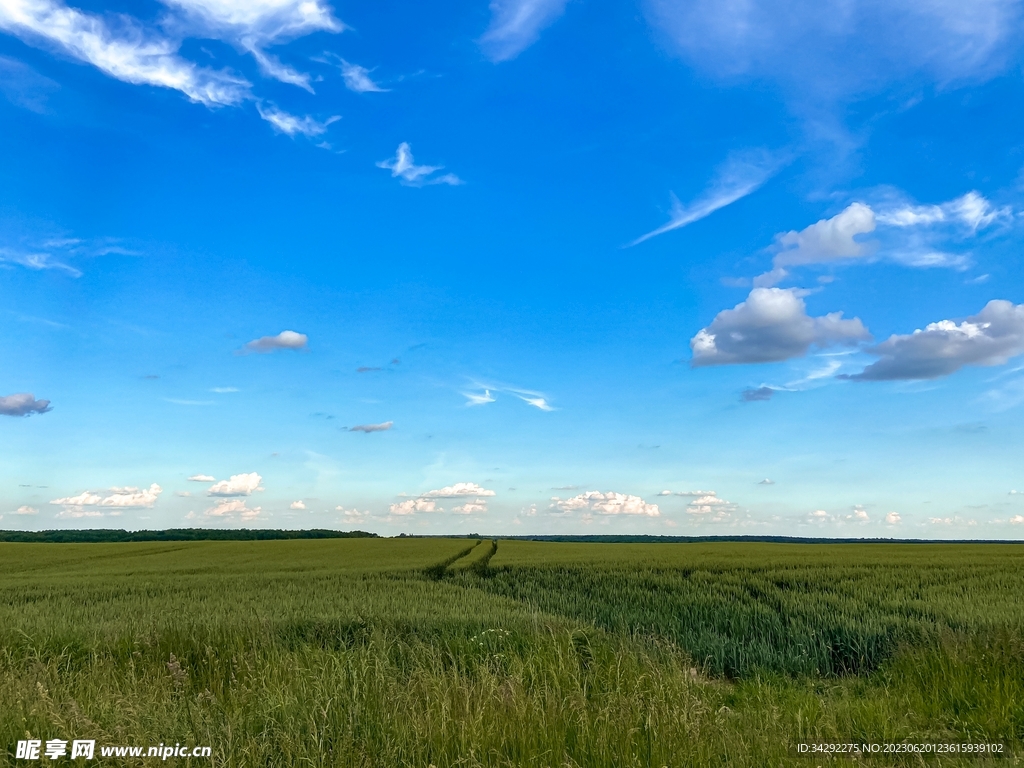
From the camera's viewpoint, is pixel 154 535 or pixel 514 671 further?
pixel 154 535

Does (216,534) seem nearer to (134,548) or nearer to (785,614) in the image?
(134,548)

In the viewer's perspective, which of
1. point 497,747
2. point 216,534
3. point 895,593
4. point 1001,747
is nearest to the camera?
point 497,747

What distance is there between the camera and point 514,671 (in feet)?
23.4

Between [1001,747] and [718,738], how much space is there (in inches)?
126

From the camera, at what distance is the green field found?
4746mm

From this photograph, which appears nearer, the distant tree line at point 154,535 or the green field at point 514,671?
the green field at point 514,671

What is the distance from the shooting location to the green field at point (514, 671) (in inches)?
187

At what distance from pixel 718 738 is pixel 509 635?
14.8 feet

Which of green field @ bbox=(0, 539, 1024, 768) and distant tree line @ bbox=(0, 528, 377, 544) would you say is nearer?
green field @ bbox=(0, 539, 1024, 768)

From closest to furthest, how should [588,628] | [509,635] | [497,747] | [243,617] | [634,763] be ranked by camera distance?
1. [634,763]
2. [497,747]
3. [509,635]
4. [588,628]
5. [243,617]

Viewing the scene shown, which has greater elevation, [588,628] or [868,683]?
[588,628]

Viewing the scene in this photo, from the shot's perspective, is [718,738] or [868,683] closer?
[718,738]

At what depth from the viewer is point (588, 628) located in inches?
383

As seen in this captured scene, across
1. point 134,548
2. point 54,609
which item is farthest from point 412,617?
point 134,548
